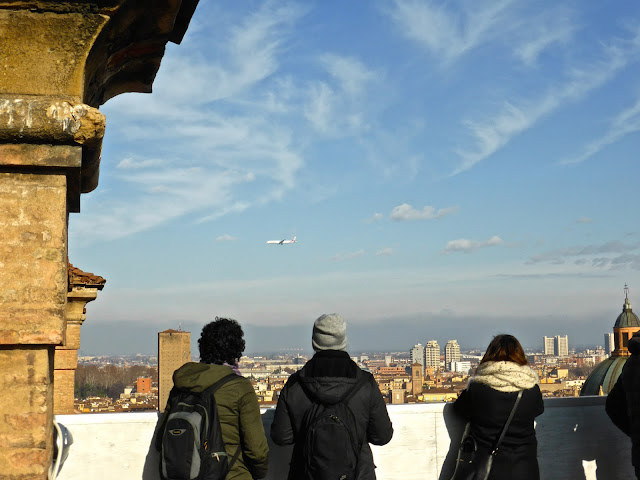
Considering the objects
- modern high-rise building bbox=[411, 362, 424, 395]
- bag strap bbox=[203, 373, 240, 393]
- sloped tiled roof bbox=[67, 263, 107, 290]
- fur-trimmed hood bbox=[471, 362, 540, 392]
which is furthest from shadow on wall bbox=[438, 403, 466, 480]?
modern high-rise building bbox=[411, 362, 424, 395]

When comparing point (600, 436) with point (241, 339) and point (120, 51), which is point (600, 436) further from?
point (120, 51)

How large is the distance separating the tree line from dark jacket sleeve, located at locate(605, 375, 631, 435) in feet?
298

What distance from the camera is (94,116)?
103 inches

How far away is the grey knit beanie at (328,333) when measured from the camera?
301 centimetres

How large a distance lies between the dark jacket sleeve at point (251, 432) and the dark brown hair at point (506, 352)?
98 centimetres

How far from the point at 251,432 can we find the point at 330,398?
31 centimetres

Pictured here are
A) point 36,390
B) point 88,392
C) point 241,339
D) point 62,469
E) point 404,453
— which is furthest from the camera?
point 88,392

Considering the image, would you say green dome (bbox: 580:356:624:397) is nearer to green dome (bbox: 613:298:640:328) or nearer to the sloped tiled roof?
green dome (bbox: 613:298:640:328)

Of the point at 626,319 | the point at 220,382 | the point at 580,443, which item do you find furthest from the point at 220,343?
the point at 626,319

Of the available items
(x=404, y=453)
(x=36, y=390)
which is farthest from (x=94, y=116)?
(x=404, y=453)

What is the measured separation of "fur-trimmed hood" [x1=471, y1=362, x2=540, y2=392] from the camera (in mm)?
3266

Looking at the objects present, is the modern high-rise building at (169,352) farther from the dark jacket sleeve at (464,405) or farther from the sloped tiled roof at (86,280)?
the dark jacket sleeve at (464,405)

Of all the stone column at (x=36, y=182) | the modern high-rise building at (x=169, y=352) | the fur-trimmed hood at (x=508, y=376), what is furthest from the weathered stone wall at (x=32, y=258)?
the modern high-rise building at (x=169, y=352)

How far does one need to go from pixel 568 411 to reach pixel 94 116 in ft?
9.70
